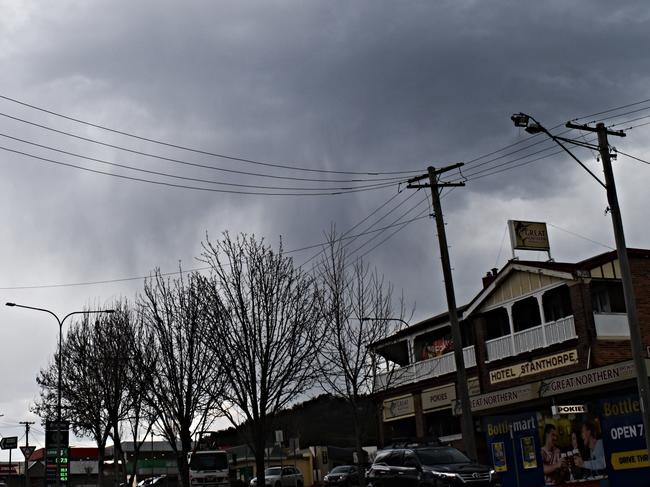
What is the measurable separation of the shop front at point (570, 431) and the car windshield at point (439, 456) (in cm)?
576

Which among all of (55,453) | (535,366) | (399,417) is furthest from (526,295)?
(55,453)

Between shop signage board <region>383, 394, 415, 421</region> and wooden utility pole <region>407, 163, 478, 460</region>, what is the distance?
14.9m

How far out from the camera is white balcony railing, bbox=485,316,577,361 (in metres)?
32.9

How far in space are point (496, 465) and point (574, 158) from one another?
1662cm

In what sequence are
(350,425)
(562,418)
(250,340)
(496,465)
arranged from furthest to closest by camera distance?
1. (350,425)
2. (496,465)
3. (562,418)
4. (250,340)

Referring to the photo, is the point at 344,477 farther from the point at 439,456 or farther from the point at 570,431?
the point at 439,456

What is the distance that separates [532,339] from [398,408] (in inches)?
411

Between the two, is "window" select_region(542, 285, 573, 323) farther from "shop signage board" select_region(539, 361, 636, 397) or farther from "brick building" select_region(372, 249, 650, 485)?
"shop signage board" select_region(539, 361, 636, 397)

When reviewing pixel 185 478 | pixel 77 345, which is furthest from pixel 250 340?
pixel 77 345

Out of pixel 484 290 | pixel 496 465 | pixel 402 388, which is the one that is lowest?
pixel 496 465

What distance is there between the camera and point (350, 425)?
77.6m

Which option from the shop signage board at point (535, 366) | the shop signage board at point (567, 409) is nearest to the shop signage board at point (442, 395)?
the shop signage board at point (535, 366)

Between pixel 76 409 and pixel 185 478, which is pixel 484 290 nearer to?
pixel 185 478

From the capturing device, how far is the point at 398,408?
4300 cm
